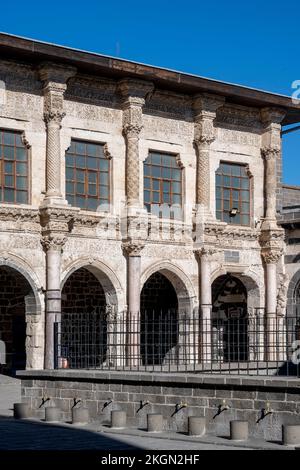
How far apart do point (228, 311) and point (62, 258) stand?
7.07m

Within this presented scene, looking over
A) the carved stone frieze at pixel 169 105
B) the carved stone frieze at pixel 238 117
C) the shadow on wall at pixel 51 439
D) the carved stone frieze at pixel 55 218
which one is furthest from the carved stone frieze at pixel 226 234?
the shadow on wall at pixel 51 439

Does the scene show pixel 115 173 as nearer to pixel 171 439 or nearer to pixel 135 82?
pixel 135 82

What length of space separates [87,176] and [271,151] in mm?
6311

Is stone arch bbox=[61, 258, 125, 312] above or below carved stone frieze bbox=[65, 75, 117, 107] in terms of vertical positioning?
below

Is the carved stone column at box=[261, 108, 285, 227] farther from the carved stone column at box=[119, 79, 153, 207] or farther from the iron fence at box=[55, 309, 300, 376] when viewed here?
the carved stone column at box=[119, 79, 153, 207]

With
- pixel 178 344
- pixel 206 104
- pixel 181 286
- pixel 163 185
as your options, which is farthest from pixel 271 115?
pixel 178 344

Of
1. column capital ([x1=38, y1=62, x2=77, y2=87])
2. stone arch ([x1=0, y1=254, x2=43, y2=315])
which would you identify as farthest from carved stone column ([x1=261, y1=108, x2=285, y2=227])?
stone arch ([x1=0, y1=254, x2=43, y2=315])

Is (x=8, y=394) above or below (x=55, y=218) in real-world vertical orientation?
below

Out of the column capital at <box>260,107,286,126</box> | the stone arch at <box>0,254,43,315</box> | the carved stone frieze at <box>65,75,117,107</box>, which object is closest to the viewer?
the stone arch at <box>0,254,43,315</box>

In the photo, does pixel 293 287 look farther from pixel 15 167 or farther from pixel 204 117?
pixel 15 167

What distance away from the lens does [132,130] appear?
974 inches

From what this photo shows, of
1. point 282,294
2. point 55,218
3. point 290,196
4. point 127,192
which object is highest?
point 290,196

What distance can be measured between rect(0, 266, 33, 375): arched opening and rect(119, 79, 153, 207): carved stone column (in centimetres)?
419

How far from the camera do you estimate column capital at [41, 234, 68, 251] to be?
75.6ft
